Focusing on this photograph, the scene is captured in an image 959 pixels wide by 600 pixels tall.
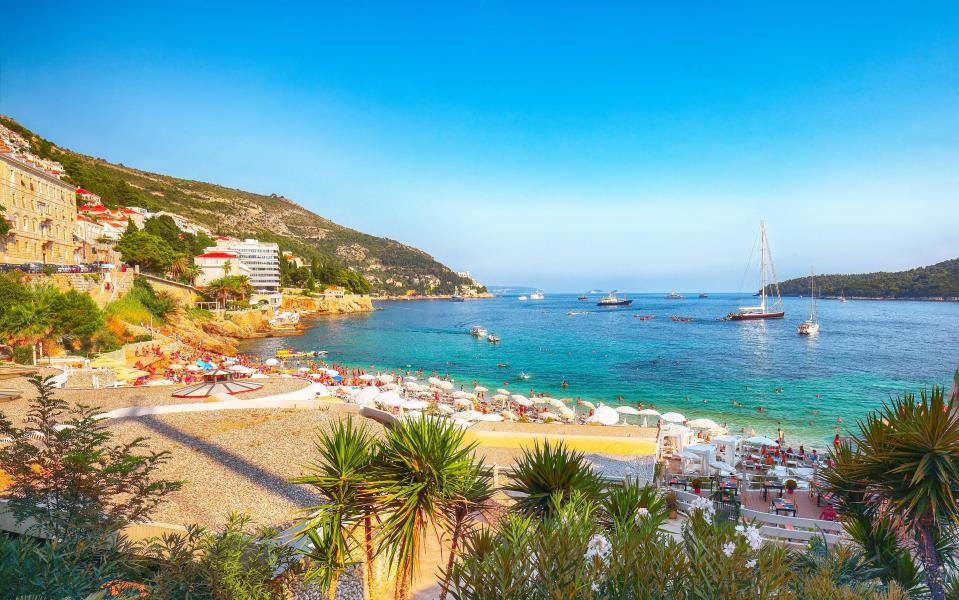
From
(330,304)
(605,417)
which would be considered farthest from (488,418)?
(330,304)

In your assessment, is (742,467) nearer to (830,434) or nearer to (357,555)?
(830,434)

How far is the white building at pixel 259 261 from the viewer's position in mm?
80500

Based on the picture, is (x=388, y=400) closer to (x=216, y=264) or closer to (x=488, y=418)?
(x=488, y=418)

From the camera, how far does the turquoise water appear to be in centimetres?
2756

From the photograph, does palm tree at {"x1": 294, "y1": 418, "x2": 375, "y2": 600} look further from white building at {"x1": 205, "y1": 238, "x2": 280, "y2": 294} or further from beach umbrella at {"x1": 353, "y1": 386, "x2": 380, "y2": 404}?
white building at {"x1": 205, "y1": 238, "x2": 280, "y2": 294}

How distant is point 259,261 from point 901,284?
8037 inches

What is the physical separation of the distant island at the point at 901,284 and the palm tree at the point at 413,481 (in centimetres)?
19372

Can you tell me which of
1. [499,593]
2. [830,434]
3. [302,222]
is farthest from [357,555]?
[302,222]

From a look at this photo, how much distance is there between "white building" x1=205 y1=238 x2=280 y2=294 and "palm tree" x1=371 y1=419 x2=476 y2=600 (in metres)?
82.5

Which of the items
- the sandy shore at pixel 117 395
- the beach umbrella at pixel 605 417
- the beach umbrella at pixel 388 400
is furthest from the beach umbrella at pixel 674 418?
the sandy shore at pixel 117 395

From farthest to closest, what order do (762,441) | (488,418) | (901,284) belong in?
(901,284) < (488,418) < (762,441)

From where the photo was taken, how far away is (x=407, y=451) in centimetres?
568

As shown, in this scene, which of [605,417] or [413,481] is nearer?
[413,481]

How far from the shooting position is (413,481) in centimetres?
560
